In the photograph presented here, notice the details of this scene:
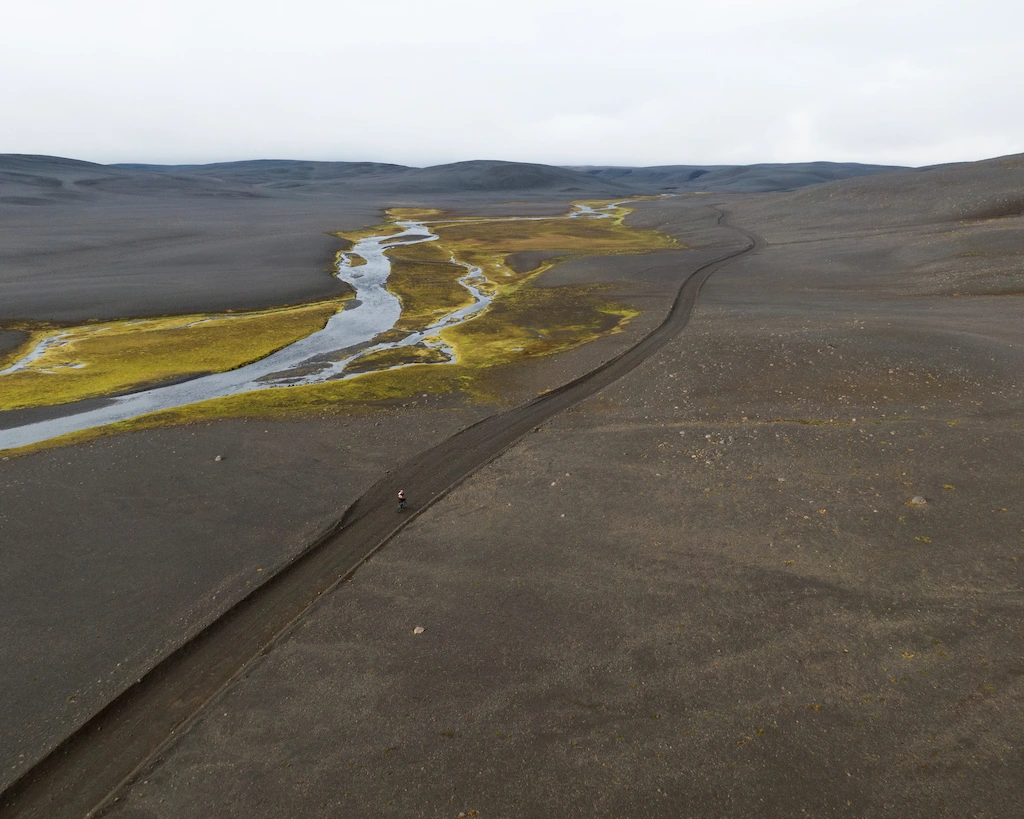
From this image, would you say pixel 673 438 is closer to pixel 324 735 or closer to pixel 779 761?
pixel 779 761

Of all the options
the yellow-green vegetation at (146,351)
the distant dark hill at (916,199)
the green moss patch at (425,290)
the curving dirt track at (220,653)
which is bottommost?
the curving dirt track at (220,653)

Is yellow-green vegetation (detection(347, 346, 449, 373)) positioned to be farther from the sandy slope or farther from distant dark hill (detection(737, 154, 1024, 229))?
distant dark hill (detection(737, 154, 1024, 229))

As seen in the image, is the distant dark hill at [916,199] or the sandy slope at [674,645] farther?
the distant dark hill at [916,199]

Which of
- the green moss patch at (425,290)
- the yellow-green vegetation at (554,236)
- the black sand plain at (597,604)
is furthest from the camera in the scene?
the yellow-green vegetation at (554,236)

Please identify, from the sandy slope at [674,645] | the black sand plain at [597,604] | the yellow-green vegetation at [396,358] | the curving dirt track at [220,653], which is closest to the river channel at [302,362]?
the yellow-green vegetation at [396,358]

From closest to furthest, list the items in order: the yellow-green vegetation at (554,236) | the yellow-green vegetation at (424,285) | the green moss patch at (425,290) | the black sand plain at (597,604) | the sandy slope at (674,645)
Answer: the sandy slope at (674,645), the black sand plain at (597,604), the green moss patch at (425,290), the yellow-green vegetation at (424,285), the yellow-green vegetation at (554,236)

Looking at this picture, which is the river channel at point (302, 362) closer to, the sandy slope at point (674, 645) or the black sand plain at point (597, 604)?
the black sand plain at point (597, 604)

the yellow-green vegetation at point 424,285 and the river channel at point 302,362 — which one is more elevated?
the yellow-green vegetation at point 424,285
